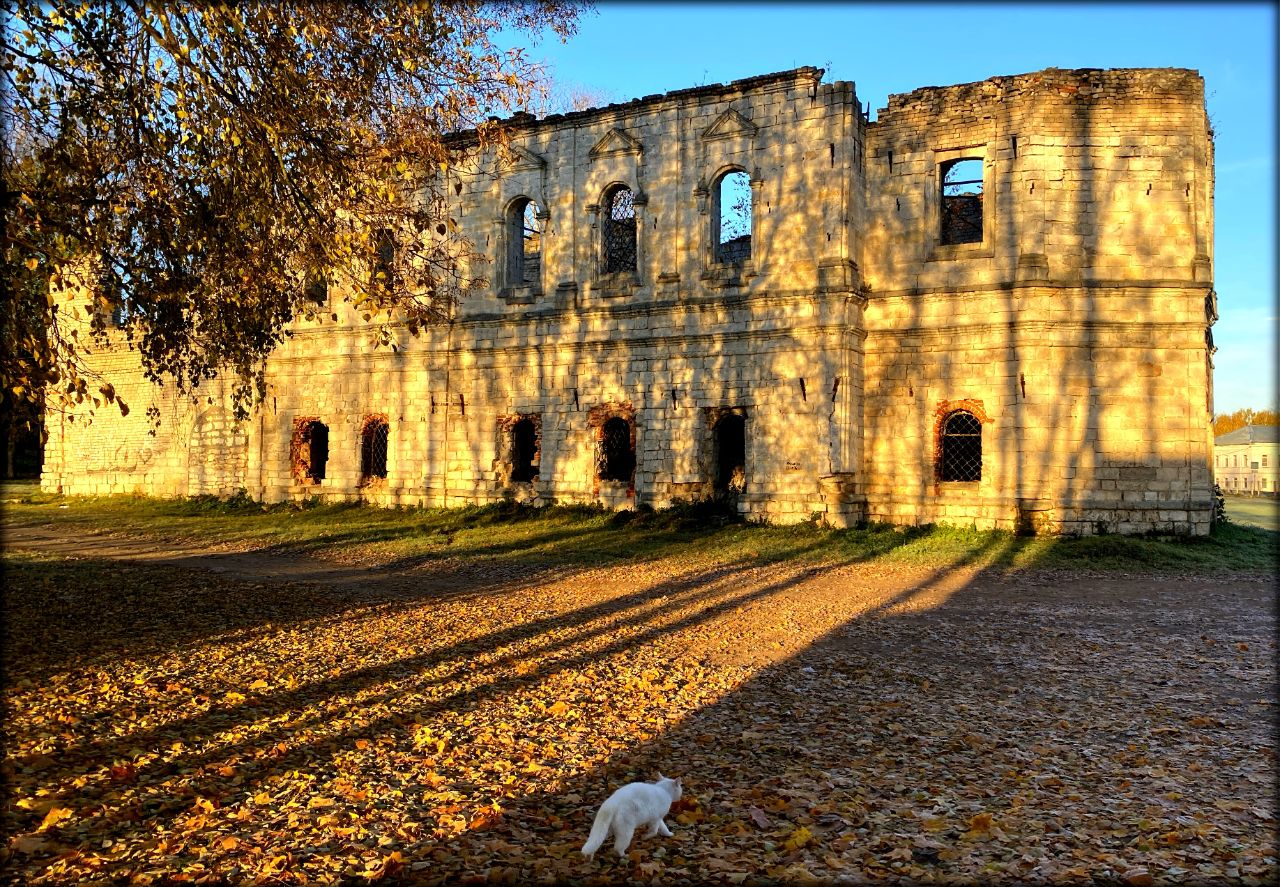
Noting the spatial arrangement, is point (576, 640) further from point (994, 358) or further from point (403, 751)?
point (994, 358)

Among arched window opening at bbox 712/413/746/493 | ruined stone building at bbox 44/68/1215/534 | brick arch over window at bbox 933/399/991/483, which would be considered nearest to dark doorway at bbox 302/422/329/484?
ruined stone building at bbox 44/68/1215/534

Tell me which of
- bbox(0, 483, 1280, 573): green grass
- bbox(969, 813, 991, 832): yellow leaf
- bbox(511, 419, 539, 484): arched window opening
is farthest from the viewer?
bbox(511, 419, 539, 484): arched window opening

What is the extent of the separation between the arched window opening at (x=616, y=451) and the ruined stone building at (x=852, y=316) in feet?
0.18

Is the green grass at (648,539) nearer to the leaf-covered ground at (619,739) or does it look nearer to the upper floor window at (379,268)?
the leaf-covered ground at (619,739)

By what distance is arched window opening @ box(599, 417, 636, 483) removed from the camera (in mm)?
20984

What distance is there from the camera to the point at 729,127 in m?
19.8

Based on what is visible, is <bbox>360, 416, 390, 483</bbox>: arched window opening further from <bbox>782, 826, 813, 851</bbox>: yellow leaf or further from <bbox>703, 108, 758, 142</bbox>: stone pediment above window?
<bbox>782, 826, 813, 851</bbox>: yellow leaf

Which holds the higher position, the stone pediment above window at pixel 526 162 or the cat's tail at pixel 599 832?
the stone pediment above window at pixel 526 162

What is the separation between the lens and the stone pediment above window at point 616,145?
2075 cm

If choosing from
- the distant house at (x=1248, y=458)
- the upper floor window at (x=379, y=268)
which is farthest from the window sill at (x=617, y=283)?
the distant house at (x=1248, y=458)

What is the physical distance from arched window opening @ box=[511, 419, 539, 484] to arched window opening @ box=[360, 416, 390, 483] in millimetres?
3984

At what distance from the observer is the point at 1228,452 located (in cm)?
7025

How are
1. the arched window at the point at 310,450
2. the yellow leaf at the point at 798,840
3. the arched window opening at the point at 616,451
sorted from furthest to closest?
the arched window at the point at 310,450, the arched window opening at the point at 616,451, the yellow leaf at the point at 798,840

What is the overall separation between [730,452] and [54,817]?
17.0 metres
